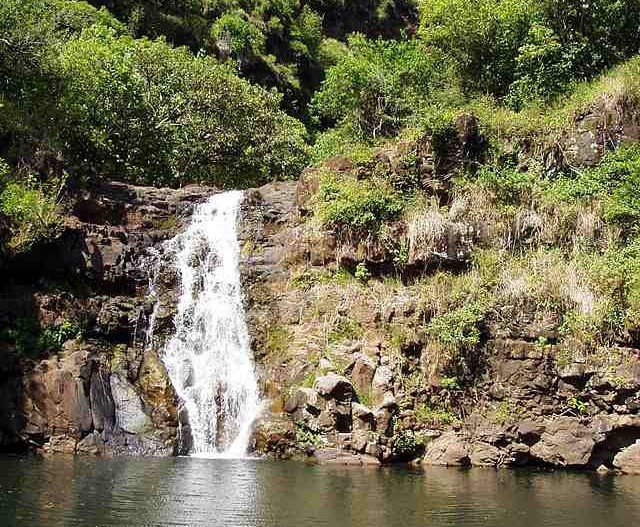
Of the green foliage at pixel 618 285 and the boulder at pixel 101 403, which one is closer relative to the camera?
the green foliage at pixel 618 285

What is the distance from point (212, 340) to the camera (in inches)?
918

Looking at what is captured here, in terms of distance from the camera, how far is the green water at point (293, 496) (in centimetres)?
1036

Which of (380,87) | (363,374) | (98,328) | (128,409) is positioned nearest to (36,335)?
(98,328)

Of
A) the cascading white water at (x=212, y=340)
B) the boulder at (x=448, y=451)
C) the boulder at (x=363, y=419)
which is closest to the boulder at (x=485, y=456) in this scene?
the boulder at (x=448, y=451)

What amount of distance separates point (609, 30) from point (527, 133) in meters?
7.55

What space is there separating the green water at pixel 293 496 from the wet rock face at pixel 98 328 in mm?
2352

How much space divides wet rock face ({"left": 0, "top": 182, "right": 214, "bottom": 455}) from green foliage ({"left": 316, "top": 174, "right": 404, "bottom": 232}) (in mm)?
5902

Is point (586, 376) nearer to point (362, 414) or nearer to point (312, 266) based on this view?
point (362, 414)

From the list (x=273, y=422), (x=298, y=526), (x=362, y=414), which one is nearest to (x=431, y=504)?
(x=298, y=526)

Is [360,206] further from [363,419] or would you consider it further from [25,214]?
[25,214]

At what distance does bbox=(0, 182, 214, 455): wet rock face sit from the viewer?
19969mm

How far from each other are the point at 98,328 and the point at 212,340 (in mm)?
3584

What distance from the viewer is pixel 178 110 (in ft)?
126

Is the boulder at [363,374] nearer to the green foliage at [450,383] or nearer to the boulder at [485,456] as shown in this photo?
the green foliage at [450,383]
